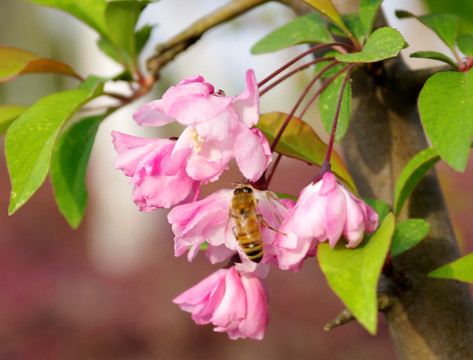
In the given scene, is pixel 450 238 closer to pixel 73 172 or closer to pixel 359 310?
pixel 359 310

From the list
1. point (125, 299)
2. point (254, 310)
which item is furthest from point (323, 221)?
point (125, 299)

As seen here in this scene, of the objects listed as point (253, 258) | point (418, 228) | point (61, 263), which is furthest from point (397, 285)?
point (61, 263)

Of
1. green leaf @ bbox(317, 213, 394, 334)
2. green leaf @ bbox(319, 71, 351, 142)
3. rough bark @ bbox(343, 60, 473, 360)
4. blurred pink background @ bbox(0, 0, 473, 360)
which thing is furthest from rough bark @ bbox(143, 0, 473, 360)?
blurred pink background @ bbox(0, 0, 473, 360)

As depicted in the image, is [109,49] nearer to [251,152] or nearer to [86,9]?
[86,9]

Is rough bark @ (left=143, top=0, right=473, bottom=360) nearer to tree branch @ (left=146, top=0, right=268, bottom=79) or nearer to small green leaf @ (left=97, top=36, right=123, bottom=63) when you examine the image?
tree branch @ (left=146, top=0, right=268, bottom=79)

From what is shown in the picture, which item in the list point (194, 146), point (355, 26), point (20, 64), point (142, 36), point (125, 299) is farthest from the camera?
point (125, 299)

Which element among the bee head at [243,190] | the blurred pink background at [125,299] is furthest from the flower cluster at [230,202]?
the blurred pink background at [125,299]
